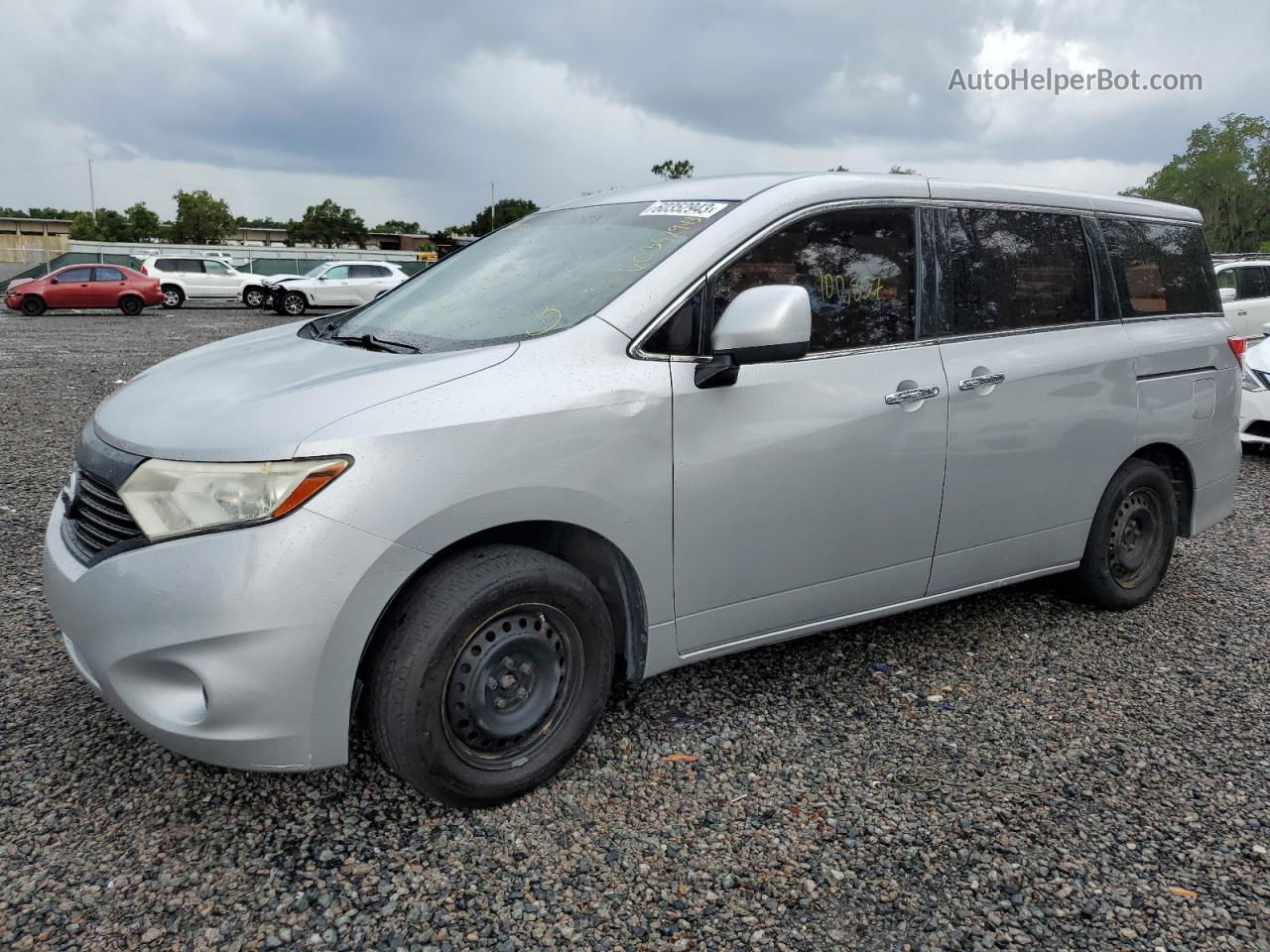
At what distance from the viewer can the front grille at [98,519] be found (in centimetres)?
254

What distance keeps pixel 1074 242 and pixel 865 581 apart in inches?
69.4

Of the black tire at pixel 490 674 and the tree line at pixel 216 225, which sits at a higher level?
the tree line at pixel 216 225

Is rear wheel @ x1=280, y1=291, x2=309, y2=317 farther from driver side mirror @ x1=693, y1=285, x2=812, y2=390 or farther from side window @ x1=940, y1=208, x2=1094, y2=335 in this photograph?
driver side mirror @ x1=693, y1=285, x2=812, y2=390

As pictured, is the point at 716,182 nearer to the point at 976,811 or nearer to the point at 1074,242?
the point at 1074,242

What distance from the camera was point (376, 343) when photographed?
315 centimetres

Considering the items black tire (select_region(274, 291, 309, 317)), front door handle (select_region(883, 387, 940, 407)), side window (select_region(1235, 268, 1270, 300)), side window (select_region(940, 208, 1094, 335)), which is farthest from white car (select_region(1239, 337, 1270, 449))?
black tire (select_region(274, 291, 309, 317))

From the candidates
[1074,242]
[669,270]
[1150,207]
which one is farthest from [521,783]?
[1150,207]

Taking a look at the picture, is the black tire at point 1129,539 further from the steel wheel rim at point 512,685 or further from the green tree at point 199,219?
the green tree at point 199,219

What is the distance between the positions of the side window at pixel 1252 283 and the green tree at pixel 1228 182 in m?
78.0

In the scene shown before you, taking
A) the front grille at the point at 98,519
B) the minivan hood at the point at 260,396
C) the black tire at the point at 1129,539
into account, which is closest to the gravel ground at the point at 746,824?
the black tire at the point at 1129,539

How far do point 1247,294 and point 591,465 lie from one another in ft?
42.2

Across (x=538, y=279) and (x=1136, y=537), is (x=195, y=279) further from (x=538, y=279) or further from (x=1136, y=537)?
(x=1136, y=537)

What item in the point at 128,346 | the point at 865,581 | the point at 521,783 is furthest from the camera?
the point at 128,346

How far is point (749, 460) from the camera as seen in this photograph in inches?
119
